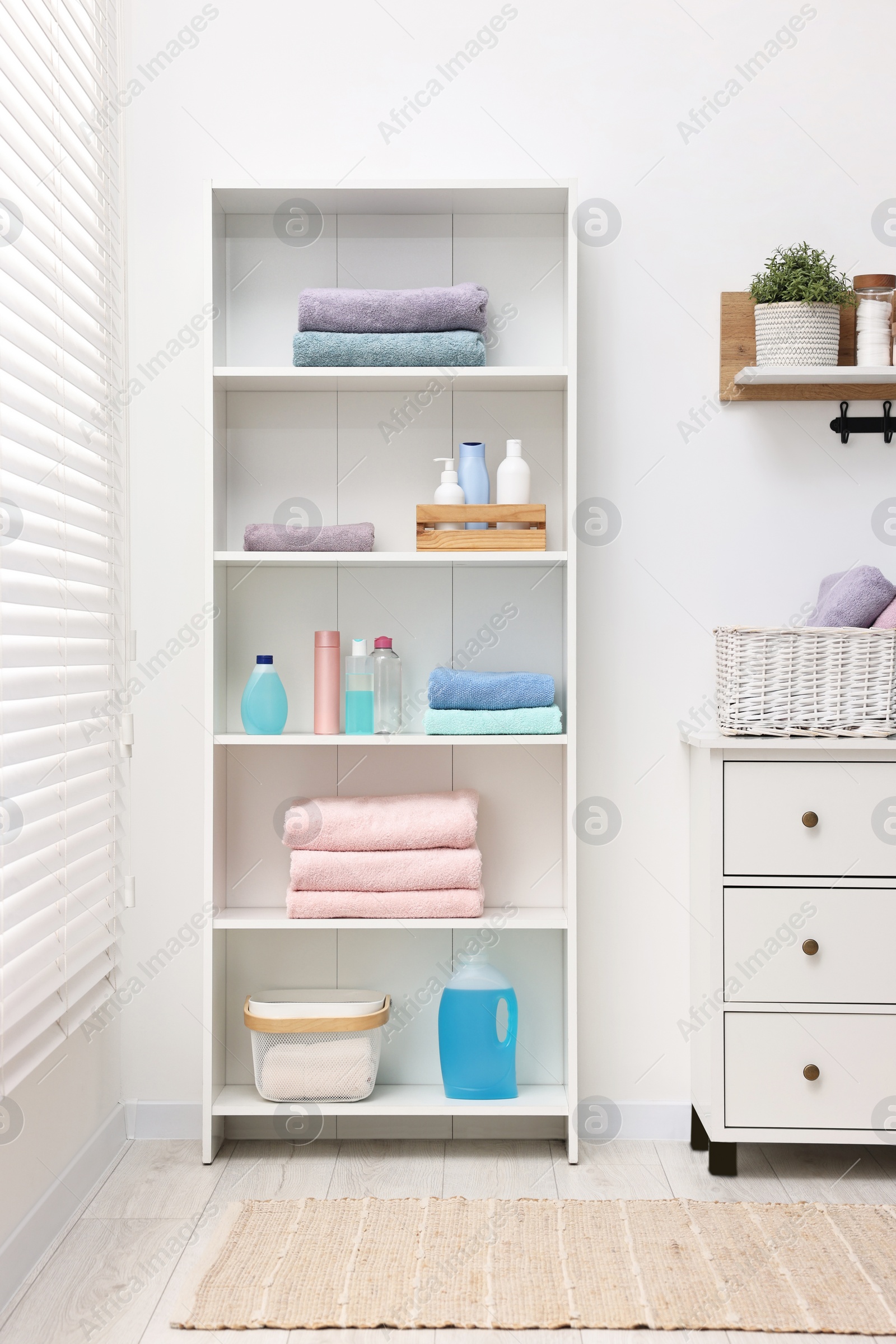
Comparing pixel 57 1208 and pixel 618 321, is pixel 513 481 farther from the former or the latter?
pixel 57 1208

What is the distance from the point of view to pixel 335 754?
7.00 feet

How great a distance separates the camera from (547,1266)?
1609 mm

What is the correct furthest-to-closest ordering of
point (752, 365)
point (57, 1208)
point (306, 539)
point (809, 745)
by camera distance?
point (752, 365)
point (306, 539)
point (809, 745)
point (57, 1208)

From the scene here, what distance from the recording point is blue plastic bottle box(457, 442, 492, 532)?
77.5 inches

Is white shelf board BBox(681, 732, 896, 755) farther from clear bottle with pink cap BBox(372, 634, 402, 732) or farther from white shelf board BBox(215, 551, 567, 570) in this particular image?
clear bottle with pink cap BBox(372, 634, 402, 732)

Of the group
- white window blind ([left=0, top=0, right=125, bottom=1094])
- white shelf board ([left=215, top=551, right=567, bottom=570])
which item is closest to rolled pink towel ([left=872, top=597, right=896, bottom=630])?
white shelf board ([left=215, top=551, right=567, bottom=570])

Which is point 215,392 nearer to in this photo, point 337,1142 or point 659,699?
point 659,699

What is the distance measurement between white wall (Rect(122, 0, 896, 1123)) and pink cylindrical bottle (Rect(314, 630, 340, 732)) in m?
0.28

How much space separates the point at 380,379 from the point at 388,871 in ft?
3.06

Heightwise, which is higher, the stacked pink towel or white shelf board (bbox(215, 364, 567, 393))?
white shelf board (bbox(215, 364, 567, 393))

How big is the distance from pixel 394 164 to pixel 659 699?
1.21 m

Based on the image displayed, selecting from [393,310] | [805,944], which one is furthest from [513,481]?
[805,944]

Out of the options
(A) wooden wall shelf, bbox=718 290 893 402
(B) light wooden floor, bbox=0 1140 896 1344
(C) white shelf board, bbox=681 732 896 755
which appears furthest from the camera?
(A) wooden wall shelf, bbox=718 290 893 402

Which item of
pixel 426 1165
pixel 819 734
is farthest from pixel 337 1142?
pixel 819 734
